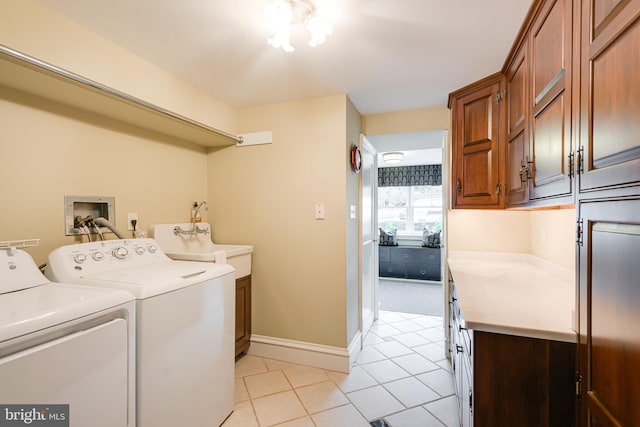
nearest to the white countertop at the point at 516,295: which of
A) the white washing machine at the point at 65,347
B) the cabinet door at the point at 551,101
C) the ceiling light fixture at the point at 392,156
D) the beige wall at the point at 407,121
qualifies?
the cabinet door at the point at 551,101

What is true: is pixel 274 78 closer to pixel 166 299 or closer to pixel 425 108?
pixel 425 108

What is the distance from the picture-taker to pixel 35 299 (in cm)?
109

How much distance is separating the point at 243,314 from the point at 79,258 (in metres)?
1.33

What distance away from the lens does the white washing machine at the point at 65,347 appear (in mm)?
875

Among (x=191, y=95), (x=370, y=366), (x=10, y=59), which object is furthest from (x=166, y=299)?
(x=370, y=366)

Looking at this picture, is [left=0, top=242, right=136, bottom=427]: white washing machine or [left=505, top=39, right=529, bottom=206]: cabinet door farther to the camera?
[left=505, top=39, right=529, bottom=206]: cabinet door

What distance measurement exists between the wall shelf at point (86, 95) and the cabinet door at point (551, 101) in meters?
2.04

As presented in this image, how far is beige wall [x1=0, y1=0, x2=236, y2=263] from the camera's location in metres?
1.39

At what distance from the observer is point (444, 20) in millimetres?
1469

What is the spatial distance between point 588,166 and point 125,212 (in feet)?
8.07

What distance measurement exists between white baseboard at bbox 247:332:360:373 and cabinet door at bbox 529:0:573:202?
5.83ft

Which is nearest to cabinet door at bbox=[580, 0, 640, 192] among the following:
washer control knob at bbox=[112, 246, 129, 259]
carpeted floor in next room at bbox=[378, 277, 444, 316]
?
washer control knob at bbox=[112, 246, 129, 259]

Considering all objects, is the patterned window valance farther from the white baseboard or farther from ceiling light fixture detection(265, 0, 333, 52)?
ceiling light fixture detection(265, 0, 333, 52)

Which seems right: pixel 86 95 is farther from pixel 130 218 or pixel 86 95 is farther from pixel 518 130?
pixel 518 130
